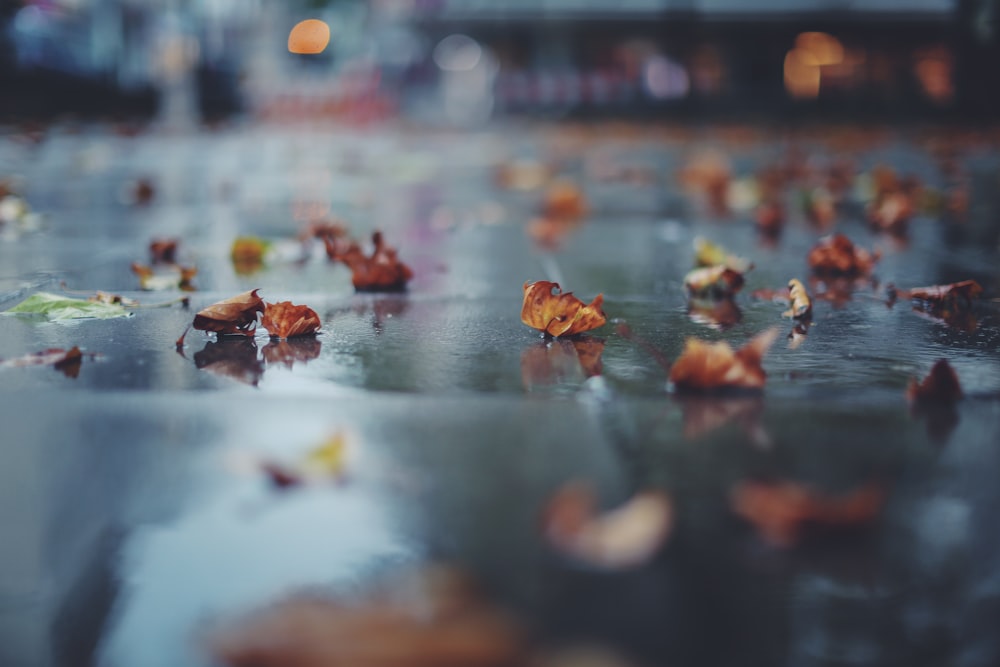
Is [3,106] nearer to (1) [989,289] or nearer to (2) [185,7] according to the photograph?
(2) [185,7]

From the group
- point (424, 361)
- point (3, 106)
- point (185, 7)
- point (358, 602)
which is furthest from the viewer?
point (185, 7)

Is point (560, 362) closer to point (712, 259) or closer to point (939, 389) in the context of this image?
point (939, 389)

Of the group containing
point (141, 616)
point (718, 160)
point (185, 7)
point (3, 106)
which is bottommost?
point (141, 616)

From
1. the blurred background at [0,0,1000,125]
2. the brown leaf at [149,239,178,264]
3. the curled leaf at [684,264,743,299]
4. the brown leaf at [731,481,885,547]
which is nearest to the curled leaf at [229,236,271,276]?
the brown leaf at [149,239,178,264]

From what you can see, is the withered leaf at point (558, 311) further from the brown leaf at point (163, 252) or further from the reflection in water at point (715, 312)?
the brown leaf at point (163, 252)

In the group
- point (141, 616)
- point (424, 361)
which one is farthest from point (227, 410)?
point (141, 616)

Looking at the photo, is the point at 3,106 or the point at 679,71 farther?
the point at 679,71

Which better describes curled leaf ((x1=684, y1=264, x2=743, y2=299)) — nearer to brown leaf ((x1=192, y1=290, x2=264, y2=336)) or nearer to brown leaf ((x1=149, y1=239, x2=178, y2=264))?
brown leaf ((x1=192, y1=290, x2=264, y2=336))
